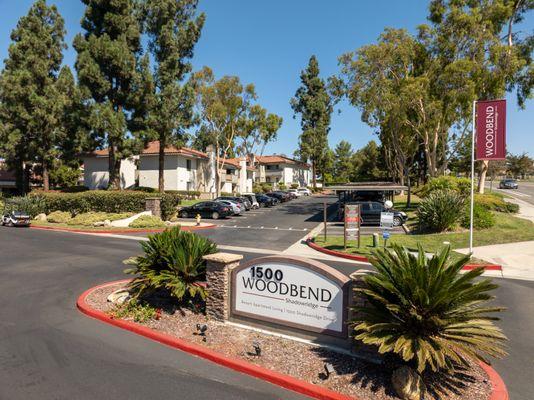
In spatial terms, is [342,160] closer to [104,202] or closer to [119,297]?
[104,202]

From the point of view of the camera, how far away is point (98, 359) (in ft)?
20.4

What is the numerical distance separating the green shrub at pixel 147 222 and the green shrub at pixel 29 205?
11.0 meters

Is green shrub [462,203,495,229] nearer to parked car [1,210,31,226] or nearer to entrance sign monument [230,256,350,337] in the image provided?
entrance sign monument [230,256,350,337]

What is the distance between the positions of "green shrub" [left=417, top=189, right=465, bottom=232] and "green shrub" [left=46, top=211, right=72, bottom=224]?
999 inches

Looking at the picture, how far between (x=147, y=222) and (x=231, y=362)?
21.8m

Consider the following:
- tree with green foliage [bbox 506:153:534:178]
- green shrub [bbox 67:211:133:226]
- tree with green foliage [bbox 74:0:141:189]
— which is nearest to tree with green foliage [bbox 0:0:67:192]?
tree with green foliage [bbox 74:0:141:189]

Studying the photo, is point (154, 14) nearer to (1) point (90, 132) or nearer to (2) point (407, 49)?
(1) point (90, 132)

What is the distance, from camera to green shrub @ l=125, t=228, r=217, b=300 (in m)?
7.82

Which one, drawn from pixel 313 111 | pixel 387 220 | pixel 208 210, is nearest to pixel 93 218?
pixel 208 210

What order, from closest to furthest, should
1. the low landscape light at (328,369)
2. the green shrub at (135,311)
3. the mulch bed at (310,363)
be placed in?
the mulch bed at (310,363) < the low landscape light at (328,369) < the green shrub at (135,311)

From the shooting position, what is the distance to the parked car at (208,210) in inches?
1264

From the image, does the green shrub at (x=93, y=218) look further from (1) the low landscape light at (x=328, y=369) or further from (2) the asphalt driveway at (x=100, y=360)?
(1) the low landscape light at (x=328, y=369)

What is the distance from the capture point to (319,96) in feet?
223

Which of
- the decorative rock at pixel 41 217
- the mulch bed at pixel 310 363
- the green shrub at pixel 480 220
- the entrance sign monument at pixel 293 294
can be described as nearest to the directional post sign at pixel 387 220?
the green shrub at pixel 480 220
